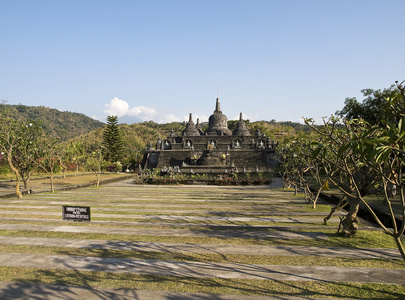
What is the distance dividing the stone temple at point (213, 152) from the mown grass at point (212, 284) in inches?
1236

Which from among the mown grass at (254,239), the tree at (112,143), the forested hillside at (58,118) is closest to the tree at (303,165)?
the mown grass at (254,239)

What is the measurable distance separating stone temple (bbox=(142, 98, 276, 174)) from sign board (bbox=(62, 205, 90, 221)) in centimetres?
2693

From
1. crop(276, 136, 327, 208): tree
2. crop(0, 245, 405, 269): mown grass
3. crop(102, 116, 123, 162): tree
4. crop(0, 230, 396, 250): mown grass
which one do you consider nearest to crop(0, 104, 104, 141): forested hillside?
crop(102, 116, 123, 162): tree

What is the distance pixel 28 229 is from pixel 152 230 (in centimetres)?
490

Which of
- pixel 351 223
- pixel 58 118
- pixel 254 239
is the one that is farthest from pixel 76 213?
pixel 58 118

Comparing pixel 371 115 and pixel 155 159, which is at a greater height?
pixel 371 115

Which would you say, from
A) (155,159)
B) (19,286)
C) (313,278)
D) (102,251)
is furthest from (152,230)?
(155,159)

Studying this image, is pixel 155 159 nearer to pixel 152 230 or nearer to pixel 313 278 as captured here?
pixel 152 230

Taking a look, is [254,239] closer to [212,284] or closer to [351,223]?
[351,223]

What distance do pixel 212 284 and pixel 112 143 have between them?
50.3 m

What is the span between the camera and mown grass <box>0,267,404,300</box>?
634 cm

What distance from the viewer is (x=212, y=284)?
6.81m

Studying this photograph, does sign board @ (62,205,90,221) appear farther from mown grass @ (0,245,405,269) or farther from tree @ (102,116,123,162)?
tree @ (102,116,123,162)

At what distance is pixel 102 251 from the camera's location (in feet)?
29.9
